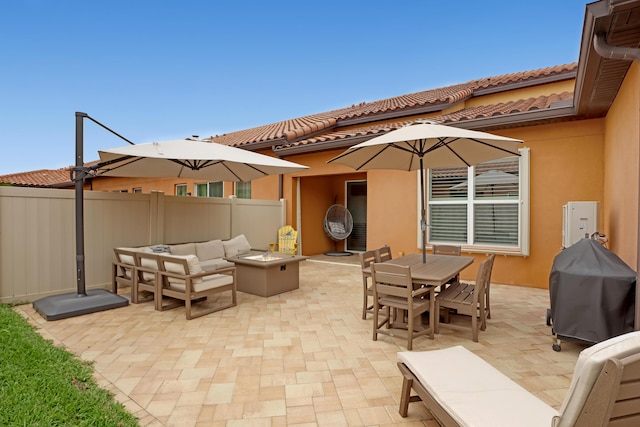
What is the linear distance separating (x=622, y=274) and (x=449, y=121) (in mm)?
4444

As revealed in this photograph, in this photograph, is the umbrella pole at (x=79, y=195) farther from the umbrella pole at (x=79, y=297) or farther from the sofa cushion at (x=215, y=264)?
the sofa cushion at (x=215, y=264)

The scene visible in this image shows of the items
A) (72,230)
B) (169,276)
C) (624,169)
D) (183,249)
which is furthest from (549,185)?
(72,230)

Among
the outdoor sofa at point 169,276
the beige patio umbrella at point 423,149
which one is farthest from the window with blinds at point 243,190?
the beige patio umbrella at point 423,149

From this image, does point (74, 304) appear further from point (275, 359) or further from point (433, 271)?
point (433, 271)

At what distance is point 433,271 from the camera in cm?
411

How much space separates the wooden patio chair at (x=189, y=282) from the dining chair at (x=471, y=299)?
3.06 metres

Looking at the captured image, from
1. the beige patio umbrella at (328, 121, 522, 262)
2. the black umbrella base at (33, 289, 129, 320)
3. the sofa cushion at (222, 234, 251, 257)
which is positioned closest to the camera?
the beige patio umbrella at (328, 121, 522, 262)

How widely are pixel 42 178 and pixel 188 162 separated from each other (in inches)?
677

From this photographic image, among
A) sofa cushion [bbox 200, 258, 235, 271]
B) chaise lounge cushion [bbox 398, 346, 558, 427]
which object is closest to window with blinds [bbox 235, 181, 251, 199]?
sofa cushion [bbox 200, 258, 235, 271]

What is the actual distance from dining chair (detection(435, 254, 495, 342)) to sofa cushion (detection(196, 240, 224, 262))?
4.67m

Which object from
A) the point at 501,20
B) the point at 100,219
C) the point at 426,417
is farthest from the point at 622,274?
the point at 501,20

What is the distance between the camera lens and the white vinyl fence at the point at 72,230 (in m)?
5.28

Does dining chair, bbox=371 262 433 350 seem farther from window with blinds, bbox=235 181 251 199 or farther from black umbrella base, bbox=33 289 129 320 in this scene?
window with blinds, bbox=235 181 251 199

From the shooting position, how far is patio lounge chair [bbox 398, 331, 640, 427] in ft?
4.08
